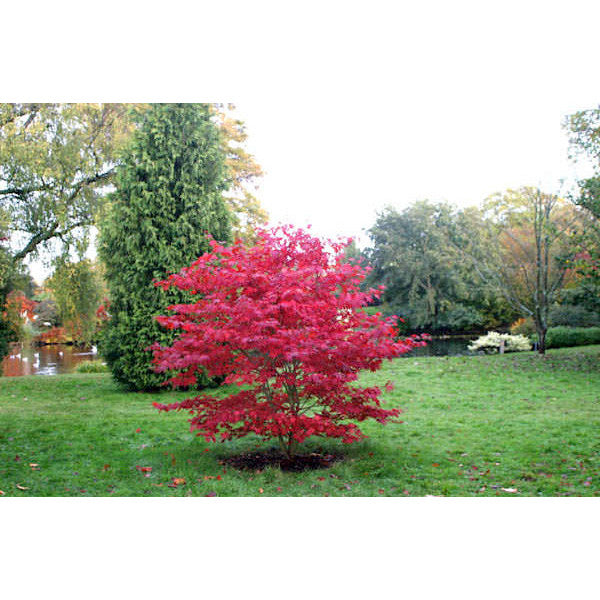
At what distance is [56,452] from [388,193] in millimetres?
10603

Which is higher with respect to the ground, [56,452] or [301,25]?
[301,25]

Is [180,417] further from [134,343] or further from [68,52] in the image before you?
[68,52]

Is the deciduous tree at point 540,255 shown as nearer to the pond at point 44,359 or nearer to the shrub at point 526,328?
the shrub at point 526,328

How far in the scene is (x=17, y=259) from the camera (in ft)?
20.9

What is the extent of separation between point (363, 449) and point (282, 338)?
3.95 feet

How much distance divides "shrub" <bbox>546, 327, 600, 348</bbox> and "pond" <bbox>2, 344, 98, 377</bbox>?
8473 mm

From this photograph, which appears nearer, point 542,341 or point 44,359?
point 542,341

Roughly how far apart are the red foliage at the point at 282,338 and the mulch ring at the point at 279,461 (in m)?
0.10

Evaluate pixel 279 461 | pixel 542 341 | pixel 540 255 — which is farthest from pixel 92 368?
pixel 540 255

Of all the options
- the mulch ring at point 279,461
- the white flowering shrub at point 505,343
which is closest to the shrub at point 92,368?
the mulch ring at point 279,461

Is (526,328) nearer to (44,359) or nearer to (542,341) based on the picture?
(542,341)

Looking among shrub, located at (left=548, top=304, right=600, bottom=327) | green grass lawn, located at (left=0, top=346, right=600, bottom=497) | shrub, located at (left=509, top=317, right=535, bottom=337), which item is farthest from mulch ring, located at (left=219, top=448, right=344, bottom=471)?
shrub, located at (left=509, top=317, right=535, bottom=337)

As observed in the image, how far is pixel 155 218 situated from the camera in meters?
5.77
